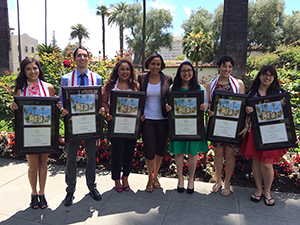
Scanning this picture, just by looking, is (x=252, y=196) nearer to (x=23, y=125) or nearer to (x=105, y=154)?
(x=105, y=154)

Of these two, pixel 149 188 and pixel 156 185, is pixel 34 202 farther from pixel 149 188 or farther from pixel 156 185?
pixel 156 185

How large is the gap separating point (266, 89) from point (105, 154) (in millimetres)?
3274

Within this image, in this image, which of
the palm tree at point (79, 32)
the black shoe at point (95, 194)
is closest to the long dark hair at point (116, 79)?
the black shoe at point (95, 194)

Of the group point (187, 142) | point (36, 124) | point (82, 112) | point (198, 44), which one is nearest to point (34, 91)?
point (36, 124)

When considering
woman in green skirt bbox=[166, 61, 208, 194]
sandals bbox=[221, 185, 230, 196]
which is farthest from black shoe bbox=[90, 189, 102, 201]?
sandals bbox=[221, 185, 230, 196]

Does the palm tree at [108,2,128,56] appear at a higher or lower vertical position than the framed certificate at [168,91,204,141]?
higher

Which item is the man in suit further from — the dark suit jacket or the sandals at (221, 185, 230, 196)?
the sandals at (221, 185, 230, 196)

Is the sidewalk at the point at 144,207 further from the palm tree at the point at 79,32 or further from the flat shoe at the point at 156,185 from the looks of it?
the palm tree at the point at 79,32

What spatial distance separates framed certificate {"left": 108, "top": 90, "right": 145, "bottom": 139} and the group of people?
0.10 metres

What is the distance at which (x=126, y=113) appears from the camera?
3180 mm

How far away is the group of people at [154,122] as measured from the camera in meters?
3.03

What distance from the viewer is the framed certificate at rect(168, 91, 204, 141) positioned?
316cm

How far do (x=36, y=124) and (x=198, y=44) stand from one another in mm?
31775

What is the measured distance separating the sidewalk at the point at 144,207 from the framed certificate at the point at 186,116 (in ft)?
3.11
